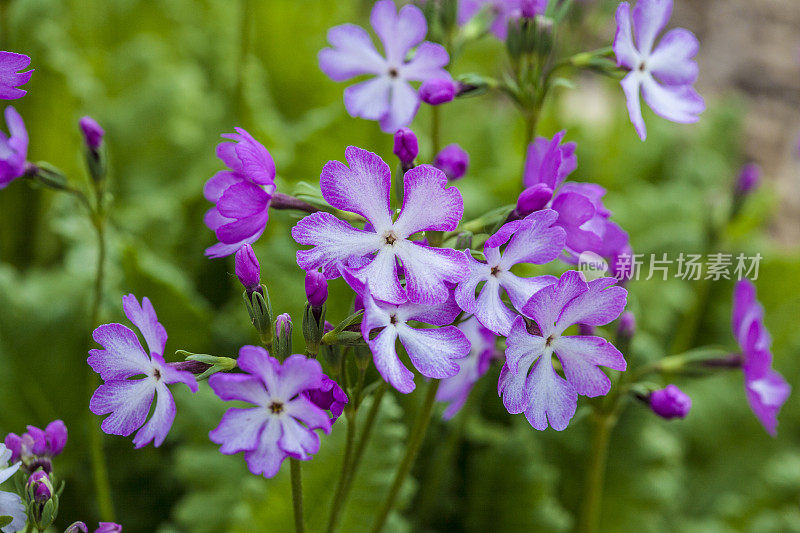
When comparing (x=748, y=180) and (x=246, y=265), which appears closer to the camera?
(x=246, y=265)

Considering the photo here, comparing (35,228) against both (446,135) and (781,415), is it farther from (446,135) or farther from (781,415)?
(781,415)

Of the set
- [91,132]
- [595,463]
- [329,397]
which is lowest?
[595,463]

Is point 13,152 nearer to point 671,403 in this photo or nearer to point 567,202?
point 567,202

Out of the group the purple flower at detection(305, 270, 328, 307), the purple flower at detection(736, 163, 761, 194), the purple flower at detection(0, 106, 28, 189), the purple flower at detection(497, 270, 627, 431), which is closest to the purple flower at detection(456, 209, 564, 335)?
the purple flower at detection(497, 270, 627, 431)

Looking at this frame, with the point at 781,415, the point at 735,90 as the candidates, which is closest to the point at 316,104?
the point at 781,415

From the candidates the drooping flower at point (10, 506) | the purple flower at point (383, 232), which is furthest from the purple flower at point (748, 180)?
the drooping flower at point (10, 506)

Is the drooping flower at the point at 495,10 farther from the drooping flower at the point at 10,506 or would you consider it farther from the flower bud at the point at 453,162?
the drooping flower at the point at 10,506

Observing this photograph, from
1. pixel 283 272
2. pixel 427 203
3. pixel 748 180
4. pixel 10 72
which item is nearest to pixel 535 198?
pixel 427 203
